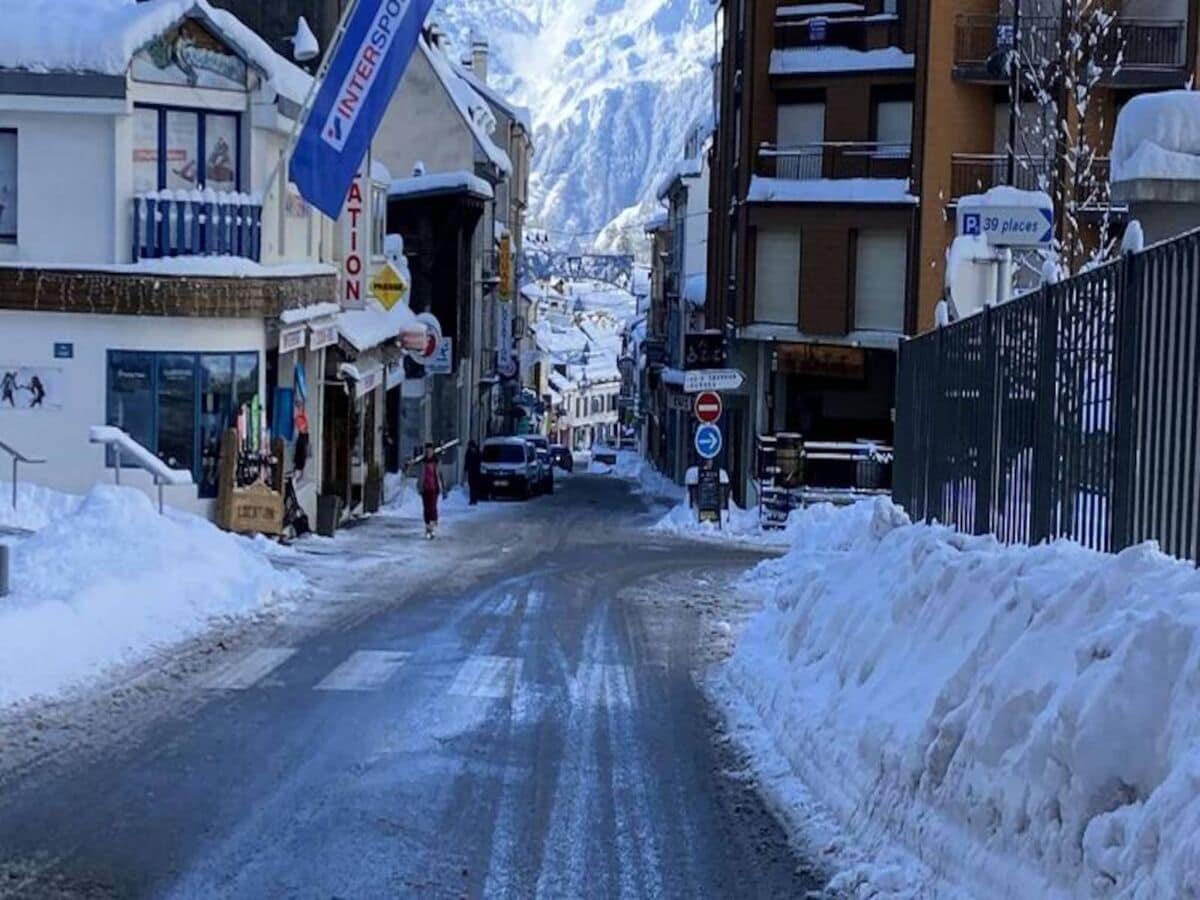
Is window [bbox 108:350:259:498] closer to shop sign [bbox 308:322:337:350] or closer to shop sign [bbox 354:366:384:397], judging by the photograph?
shop sign [bbox 308:322:337:350]

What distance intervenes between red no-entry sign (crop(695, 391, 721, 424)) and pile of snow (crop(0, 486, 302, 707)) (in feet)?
49.8

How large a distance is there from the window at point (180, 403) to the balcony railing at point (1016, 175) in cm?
1848

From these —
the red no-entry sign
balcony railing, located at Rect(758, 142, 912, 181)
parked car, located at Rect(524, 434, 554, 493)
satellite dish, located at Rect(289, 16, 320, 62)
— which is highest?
satellite dish, located at Rect(289, 16, 320, 62)

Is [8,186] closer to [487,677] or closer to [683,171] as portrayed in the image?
[487,677]

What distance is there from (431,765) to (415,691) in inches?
112

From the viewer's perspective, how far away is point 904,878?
298 inches

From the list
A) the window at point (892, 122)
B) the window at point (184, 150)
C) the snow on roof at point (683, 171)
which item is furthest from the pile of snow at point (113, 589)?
the snow on roof at point (683, 171)

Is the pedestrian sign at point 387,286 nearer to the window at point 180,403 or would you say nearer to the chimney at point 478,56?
the window at point 180,403

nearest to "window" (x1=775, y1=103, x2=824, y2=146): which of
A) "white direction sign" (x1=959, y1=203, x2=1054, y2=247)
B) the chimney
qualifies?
"white direction sign" (x1=959, y1=203, x2=1054, y2=247)

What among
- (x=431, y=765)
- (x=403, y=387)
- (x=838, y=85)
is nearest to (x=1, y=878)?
(x=431, y=765)

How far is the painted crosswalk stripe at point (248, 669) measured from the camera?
13.5 metres

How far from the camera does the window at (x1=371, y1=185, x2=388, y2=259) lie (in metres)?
38.2

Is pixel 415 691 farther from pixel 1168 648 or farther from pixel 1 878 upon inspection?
pixel 1168 648

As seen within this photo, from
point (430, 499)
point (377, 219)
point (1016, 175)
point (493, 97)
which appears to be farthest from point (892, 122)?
point (493, 97)
